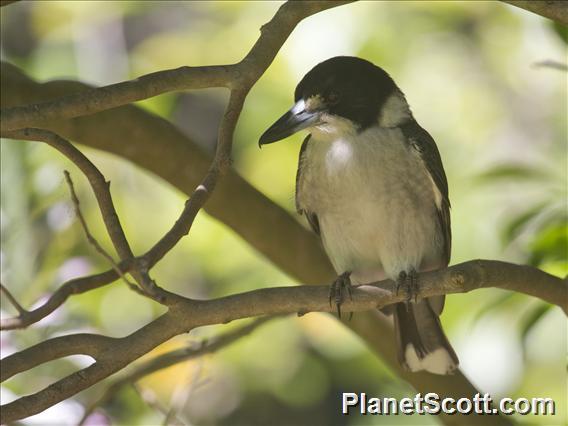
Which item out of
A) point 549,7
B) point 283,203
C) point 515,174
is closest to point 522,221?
point 515,174

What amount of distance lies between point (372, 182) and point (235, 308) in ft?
3.45

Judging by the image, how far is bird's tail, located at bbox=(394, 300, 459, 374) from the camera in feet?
10.9

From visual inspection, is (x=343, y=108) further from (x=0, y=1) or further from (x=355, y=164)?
(x=0, y=1)

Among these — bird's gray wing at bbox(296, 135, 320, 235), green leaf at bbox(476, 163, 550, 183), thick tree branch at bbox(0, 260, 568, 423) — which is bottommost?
thick tree branch at bbox(0, 260, 568, 423)

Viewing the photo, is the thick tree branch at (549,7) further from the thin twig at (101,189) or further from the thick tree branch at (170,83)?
the thin twig at (101,189)

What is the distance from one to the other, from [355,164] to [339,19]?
1.42 metres

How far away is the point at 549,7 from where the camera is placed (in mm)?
2404

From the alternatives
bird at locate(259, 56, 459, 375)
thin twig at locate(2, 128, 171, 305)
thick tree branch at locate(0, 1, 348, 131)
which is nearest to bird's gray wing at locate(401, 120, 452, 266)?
bird at locate(259, 56, 459, 375)

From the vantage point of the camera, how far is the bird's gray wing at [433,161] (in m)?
3.25

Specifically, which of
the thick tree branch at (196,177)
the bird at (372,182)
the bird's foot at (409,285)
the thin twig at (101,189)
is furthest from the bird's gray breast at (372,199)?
the thin twig at (101,189)

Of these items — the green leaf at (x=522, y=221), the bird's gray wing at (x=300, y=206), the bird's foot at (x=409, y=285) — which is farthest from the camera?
the bird's gray wing at (x=300, y=206)

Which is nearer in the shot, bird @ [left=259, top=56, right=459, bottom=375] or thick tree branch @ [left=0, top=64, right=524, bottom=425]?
thick tree branch @ [left=0, top=64, right=524, bottom=425]

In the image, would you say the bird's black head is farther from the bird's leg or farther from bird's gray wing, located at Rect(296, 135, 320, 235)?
the bird's leg

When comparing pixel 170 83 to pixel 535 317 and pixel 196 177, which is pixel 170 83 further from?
pixel 535 317
